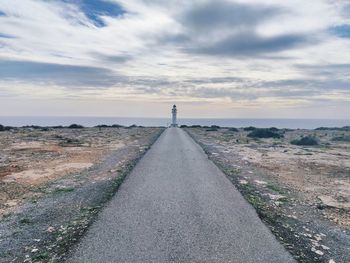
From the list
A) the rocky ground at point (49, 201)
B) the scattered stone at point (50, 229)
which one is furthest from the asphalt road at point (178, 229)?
the scattered stone at point (50, 229)

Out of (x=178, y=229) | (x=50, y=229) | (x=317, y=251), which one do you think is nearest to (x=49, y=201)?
(x=50, y=229)

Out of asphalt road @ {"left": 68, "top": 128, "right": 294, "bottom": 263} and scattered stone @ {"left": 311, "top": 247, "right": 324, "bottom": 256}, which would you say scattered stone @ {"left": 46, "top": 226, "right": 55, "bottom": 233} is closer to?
asphalt road @ {"left": 68, "top": 128, "right": 294, "bottom": 263}

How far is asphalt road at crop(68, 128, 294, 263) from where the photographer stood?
22.6 feet

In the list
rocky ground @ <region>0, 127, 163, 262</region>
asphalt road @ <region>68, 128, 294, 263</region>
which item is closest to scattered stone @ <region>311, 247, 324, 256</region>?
asphalt road @ <region>68, 128, 294, 263</region>

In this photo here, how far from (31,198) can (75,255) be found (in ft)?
19.6

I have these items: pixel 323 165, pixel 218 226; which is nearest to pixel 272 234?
pixel 218 226

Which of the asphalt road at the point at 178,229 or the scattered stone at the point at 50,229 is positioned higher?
the asphalt road at the point at 178,229

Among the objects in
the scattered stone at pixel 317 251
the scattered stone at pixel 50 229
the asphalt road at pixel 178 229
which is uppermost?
the asphalt road at pixel 178 229

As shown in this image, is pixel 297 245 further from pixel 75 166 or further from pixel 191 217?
pixel 75 166

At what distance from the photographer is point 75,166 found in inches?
777

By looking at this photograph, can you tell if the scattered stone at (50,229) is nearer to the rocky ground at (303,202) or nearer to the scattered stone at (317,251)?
the rocky ground at (303,202)

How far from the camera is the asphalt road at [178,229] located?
688 centimetres

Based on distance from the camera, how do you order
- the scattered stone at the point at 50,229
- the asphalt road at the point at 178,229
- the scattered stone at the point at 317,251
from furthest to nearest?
the scattered stone at the point at 50,229
the scattered stone at the point at 317,251
the asphalt road at the point at 178,229

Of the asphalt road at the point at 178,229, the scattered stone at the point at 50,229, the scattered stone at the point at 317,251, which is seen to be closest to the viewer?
the asphalt road at the point at 178,229
